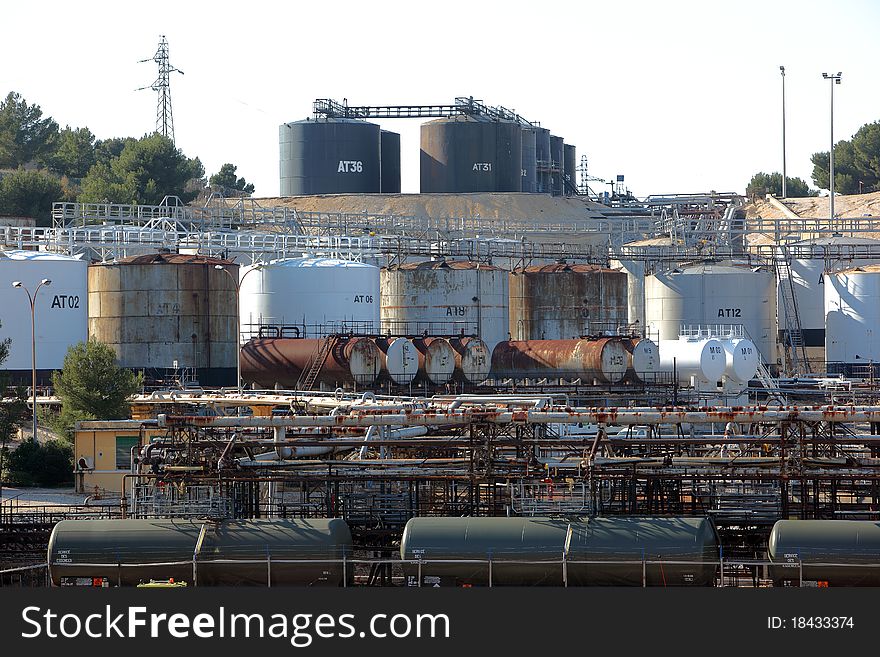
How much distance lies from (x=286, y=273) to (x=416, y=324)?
382 inches

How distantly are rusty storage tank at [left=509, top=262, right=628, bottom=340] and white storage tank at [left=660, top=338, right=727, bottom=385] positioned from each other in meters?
11.5

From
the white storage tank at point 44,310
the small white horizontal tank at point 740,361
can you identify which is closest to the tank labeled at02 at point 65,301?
the white storage tank at point 44,310

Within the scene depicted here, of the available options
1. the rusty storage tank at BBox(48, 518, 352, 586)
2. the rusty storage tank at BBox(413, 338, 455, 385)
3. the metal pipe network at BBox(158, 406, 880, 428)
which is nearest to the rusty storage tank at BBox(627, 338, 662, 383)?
the rusty storage tank at BBox(413, 338, 455, 385)

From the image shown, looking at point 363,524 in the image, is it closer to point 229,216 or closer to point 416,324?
point 416,324

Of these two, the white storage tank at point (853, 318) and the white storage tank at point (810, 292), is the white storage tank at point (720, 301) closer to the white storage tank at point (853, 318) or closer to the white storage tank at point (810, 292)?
the white storage tank at point (853, 318)

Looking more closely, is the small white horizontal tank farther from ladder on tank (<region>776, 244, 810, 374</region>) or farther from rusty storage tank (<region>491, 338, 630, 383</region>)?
ladder on tank (<region>776, 244, 810, 374</region>)

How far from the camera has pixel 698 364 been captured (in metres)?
75.4

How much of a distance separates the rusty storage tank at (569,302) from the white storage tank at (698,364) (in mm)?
11517

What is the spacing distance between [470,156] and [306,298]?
7702 cm

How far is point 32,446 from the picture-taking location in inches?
→ 2263

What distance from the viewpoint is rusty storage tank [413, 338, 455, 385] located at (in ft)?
232

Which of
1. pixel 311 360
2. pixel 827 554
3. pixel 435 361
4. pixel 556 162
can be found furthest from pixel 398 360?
pixel 556 162

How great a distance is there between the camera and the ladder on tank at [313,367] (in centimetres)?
6656

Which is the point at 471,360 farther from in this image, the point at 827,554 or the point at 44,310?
the point at 827,554
